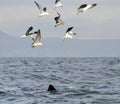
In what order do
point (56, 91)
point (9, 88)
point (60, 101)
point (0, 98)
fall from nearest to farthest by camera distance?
point (60, 101), point (0, 98), point (56, 91), point (9, 88)

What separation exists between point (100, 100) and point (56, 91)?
24.4 feet

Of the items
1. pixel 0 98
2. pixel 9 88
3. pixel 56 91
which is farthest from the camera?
pixel 9 88

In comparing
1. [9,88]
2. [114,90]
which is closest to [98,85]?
[114,90]

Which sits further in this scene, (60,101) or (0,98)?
(0,98)

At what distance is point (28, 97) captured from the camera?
42000mm

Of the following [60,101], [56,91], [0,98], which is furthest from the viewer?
[56,91]

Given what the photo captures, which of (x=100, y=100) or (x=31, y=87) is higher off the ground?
(x=31, y=87)

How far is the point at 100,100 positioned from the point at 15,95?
7.93 meters

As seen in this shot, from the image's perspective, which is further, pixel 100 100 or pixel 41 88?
pixel 41 88

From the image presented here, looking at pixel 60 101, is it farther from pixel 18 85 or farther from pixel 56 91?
pixel 18 85

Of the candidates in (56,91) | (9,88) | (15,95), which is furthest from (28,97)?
(9,88)

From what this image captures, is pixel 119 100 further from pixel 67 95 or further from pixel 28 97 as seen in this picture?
pixel 28 97

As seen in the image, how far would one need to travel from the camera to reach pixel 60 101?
39.7 metres

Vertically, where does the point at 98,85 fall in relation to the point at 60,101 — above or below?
above
